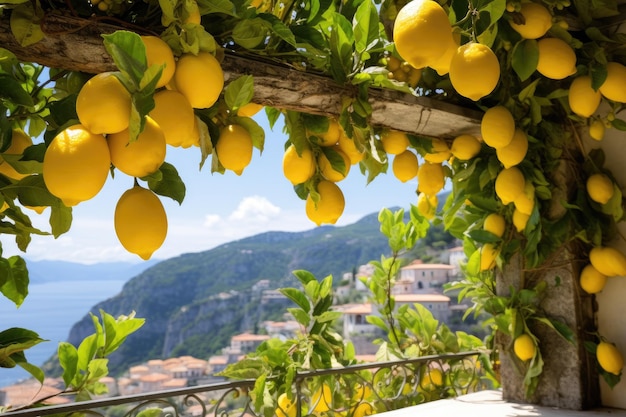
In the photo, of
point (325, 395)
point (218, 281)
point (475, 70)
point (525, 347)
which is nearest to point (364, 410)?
point (325, 395)

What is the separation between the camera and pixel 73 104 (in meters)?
0.58

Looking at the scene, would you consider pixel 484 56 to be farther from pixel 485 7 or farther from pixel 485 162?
pixel 485 162

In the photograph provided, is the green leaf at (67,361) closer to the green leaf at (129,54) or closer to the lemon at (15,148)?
the lemon at (15,148)

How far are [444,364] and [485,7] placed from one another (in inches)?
47.0

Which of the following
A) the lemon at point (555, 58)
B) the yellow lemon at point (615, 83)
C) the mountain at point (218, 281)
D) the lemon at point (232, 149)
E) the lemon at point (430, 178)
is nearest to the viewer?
the lemon at point (232, 149)

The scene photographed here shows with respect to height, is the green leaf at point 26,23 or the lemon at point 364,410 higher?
the green leaf at point 26,23

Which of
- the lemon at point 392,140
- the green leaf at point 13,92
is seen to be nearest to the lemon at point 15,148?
the green leaf at point 13,92

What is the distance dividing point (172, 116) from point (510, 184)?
0.90 meters

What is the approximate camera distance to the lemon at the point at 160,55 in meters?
0.58

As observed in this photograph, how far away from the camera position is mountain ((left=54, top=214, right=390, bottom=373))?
223 inches

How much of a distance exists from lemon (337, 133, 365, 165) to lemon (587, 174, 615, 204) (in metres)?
0.64

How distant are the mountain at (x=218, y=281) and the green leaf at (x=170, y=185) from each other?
4646mm

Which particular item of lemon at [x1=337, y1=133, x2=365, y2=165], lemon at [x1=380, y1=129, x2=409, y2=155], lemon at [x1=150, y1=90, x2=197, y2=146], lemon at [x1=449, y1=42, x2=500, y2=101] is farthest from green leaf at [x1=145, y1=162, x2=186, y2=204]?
lemon at [x1=380, y1=129, x2=409, y2=155]

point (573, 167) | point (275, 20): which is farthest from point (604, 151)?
point (275, 20)
